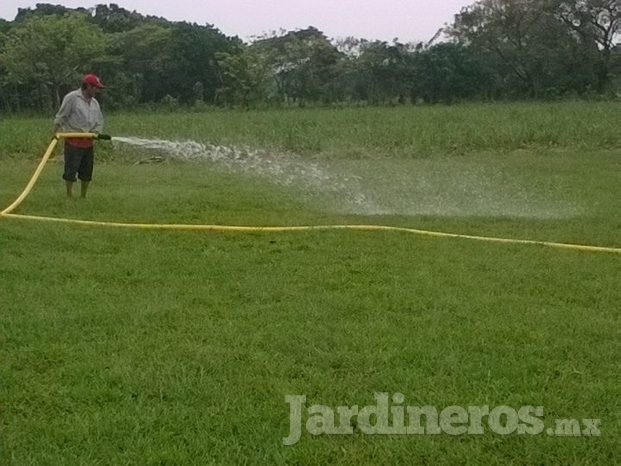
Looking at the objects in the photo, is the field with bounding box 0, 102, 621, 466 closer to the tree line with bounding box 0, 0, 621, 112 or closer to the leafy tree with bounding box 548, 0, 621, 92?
the tree line with bounding box 0, 0, 621, 112

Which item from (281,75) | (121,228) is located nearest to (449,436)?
(121,228)

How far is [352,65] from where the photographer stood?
4384cm

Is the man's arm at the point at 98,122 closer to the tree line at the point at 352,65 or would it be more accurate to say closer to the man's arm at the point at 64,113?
the man's arm at the point at 64,113

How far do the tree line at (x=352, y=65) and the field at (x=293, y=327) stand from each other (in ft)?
106

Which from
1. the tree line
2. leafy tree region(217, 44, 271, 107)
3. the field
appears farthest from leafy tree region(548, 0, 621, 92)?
the field

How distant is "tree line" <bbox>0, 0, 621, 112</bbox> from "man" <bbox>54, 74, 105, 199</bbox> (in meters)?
30.1

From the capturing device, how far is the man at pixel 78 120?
802cm

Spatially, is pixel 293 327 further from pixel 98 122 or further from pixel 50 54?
pixel 50 54

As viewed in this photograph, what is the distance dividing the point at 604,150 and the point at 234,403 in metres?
14.4

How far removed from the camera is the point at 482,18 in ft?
167

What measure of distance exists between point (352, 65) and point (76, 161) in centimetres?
3731

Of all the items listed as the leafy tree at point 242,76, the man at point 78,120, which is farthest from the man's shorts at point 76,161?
the leafy tree at point 242,76

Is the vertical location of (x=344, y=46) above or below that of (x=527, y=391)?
above

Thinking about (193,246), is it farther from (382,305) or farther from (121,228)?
(382,305)
